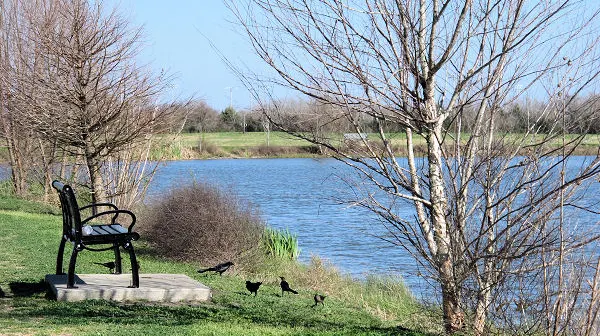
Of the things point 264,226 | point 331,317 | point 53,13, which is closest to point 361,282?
point 264,226

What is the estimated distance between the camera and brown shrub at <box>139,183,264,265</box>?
15.0 m

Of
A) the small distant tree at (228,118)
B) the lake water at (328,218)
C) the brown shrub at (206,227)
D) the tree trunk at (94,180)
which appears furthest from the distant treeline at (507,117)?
the small distant tree at (228,118)

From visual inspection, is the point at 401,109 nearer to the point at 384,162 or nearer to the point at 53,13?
the point at 384,162

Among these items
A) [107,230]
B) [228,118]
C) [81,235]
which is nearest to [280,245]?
[107,230]

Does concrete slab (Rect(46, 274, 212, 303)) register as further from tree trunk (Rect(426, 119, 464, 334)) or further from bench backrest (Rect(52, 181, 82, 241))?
tree trunk (Rect(426, 119, 464, 334))

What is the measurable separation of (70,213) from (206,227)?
631cm

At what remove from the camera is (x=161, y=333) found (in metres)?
6.94

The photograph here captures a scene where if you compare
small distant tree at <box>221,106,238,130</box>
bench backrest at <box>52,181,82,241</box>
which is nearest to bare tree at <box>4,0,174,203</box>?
bench backrest at <box>52,181,82,241</box>

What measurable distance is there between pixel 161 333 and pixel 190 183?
10.1 m

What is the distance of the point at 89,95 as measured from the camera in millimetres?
16234

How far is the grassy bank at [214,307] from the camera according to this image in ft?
24.0

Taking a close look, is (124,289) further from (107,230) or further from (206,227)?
(206,227)

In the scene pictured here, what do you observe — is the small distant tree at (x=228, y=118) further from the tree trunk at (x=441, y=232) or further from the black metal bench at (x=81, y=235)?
the tree trunk at (x=441, y=232)

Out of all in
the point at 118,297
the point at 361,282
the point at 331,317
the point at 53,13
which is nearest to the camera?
the point at 118,297
